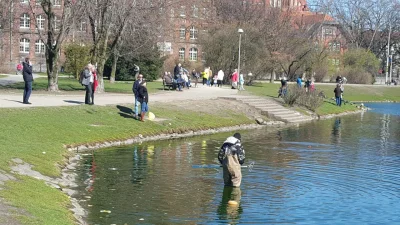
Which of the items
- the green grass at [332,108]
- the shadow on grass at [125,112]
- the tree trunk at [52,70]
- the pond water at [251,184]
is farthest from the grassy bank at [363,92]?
the pond water at [251,184]

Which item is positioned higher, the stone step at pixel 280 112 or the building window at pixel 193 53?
the building window at pixel 193 53

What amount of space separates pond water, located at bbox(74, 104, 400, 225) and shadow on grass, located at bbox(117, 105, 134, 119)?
3.54m

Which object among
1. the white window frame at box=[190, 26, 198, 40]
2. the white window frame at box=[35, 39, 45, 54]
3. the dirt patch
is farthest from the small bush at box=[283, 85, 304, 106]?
the white window frame at box=[35, 39, 45, 54]

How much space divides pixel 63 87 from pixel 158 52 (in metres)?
18.8

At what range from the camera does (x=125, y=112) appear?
109 ft

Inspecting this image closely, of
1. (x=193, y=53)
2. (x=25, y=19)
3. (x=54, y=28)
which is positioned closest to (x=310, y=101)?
(x=54, y=28)

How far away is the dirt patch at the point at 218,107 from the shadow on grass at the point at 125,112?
184 inches

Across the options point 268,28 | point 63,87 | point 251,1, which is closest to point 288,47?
point 268,28

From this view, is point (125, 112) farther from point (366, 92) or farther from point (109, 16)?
point (366, 92)

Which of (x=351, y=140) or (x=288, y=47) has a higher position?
(x=288, y=47)

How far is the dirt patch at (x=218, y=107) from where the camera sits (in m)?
38.7

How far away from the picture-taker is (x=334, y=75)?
92.5 meters

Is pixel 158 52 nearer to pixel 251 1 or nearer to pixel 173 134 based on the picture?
pixel 251 1

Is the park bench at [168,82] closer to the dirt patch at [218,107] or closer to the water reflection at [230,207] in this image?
the dirt patch at [218,107]
